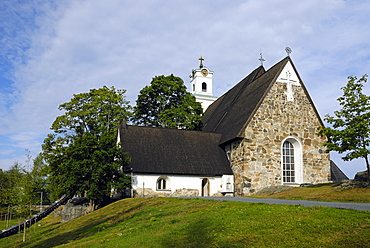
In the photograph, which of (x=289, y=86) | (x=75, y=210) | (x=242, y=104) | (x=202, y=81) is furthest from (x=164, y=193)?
(x=202, y=81)

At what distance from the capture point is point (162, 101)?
4178 cm

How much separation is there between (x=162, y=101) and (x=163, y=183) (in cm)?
1588

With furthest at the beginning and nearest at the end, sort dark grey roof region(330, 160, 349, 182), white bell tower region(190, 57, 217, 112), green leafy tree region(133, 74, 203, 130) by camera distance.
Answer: white bell tower region(190, 57, 217, 112), green leafy tree region(133, 74, 203, 130), dark grey roof region(330, 160, 349, 182)

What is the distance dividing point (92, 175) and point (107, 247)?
552 inches

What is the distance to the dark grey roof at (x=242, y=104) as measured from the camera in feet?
93.1

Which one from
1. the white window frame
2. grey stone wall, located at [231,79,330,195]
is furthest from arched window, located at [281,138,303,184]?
the white window frame

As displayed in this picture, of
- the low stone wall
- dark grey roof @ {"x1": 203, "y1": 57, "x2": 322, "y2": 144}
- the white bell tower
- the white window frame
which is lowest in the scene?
the low stone wall

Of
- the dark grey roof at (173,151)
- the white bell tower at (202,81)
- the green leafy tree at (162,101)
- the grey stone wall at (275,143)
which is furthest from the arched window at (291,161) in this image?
the white bell tower at (202,81)

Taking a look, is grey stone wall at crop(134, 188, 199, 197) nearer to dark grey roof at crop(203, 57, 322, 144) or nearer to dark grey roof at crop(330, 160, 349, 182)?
dark grey roof at crop(203, 57, 322, 144)

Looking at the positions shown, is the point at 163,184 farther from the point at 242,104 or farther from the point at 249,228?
the point at 249,228

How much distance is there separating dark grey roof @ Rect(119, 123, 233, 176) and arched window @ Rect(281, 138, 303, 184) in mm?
4351

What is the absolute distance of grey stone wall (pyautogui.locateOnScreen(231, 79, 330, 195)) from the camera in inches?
1063

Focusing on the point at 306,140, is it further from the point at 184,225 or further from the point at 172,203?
the point at 184,225

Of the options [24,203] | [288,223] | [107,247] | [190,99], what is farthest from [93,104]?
[288,223]
